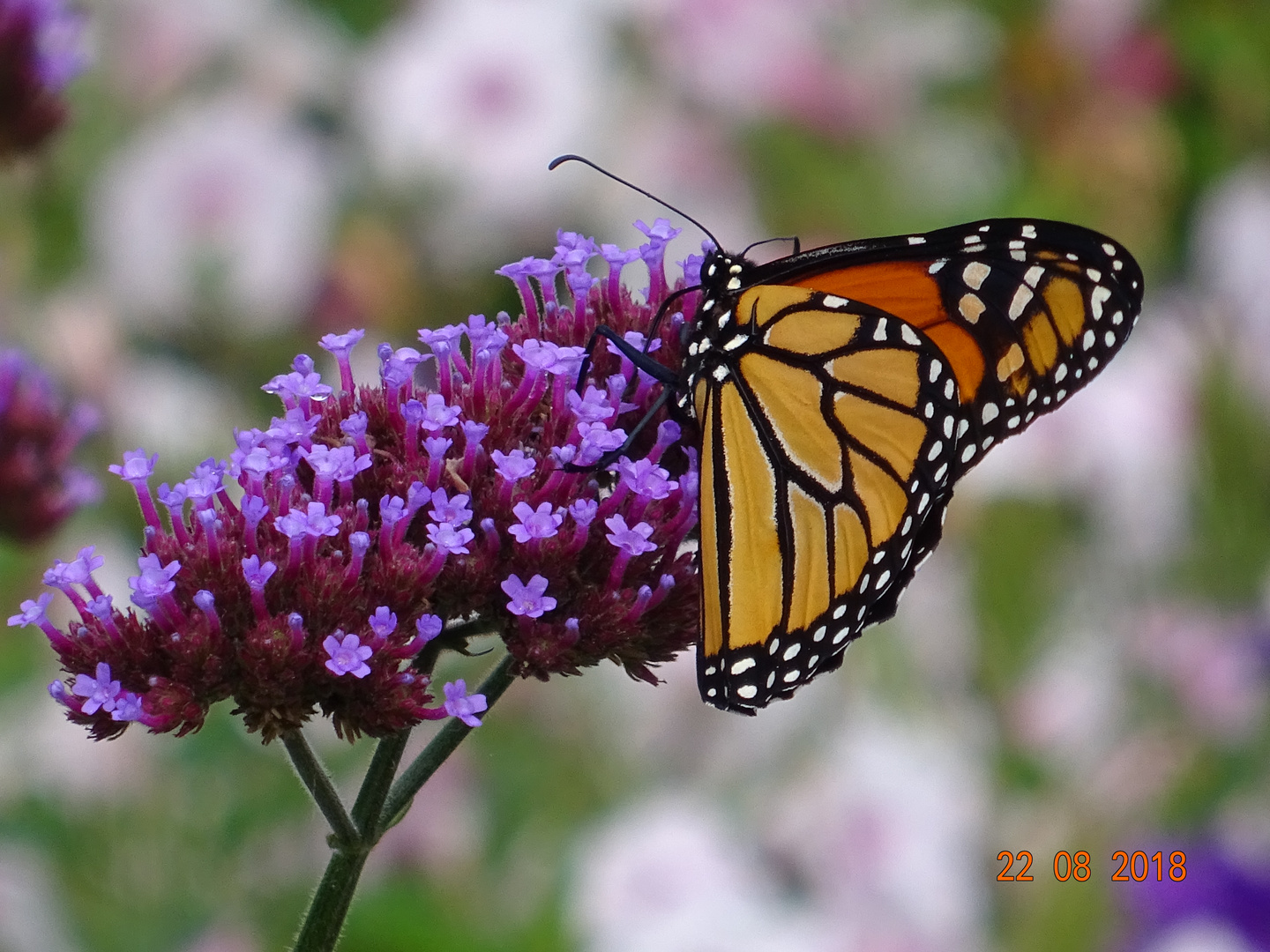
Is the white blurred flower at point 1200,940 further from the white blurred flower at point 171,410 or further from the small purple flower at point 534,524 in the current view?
the white blurred flower at point 171,410

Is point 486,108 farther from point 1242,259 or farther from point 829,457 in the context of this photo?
point 829,457

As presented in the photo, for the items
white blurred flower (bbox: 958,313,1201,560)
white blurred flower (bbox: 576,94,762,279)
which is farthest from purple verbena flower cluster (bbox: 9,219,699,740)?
white blurred flower (bbox: 576,94,762,279)

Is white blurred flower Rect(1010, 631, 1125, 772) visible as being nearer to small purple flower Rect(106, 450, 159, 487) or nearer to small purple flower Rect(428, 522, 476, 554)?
small purple flower Rect(428, 522, 476, 554)

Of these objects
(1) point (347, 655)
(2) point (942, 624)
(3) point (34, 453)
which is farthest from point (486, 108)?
(1) point (347, 655)

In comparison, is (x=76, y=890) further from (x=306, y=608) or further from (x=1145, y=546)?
(x=1145, y=546)

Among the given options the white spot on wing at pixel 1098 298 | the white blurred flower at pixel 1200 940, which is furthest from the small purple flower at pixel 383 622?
the white blurred flower at pixel 1200 940

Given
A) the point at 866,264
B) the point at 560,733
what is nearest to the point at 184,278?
the point at 560,733
